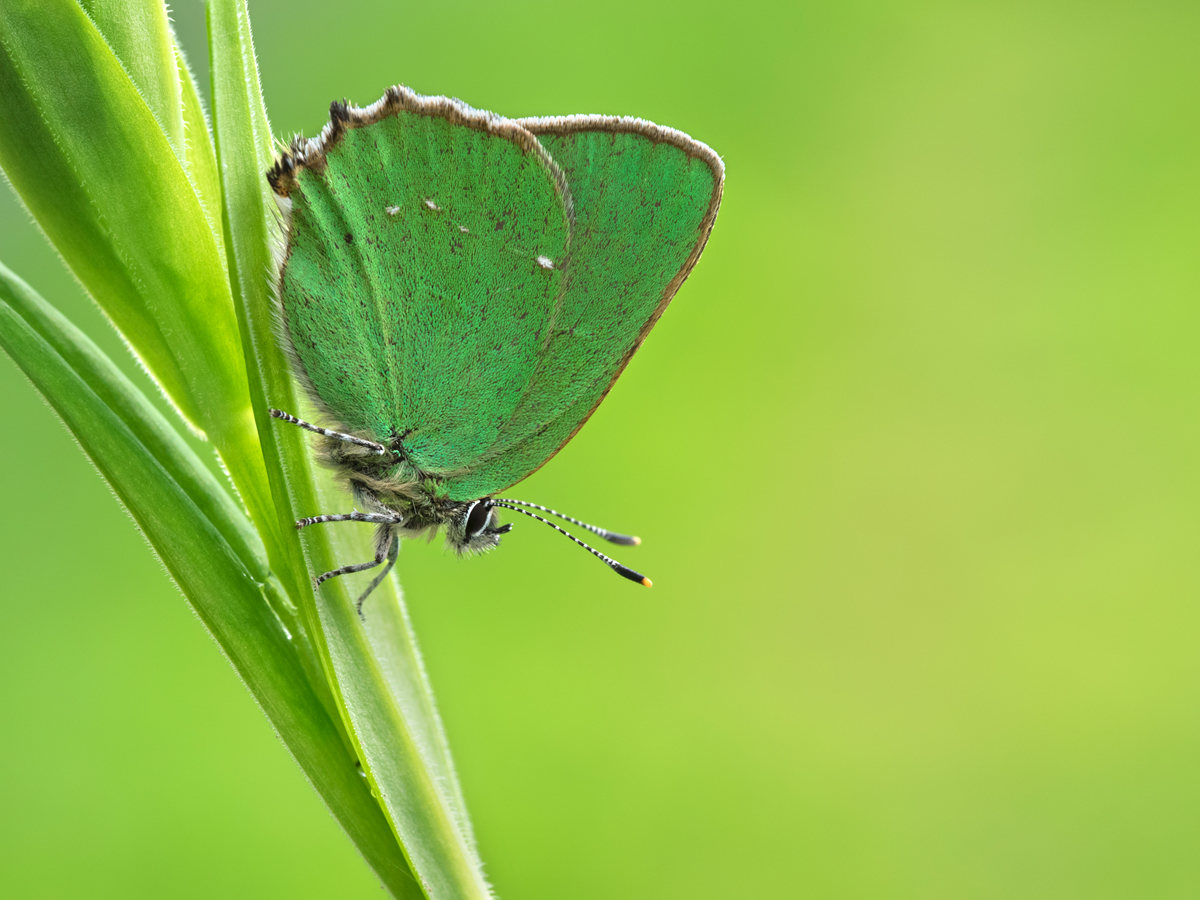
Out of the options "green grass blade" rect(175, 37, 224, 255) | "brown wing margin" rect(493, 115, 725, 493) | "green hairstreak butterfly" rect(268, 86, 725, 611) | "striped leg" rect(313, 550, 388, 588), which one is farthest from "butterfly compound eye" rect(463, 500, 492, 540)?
"green grass blade" rect(175, 37, 224, 255)

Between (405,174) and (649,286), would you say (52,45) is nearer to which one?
(405,174)

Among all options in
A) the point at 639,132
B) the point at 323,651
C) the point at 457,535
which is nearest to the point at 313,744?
the point at 323,651

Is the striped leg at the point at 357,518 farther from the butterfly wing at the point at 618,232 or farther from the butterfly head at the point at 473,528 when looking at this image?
the butterfly wing at the point at 618,232

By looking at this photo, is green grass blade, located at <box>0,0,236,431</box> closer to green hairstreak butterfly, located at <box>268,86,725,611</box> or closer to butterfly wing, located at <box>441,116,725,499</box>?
green hairstreak butterfly, located at <box>268,86,725,611</box>

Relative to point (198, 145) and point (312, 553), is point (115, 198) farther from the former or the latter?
point (312, 553)

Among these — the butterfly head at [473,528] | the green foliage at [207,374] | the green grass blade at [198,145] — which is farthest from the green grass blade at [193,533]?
the butterfly head at [473,528]

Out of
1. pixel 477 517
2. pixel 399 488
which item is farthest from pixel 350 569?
pixel 477 517
